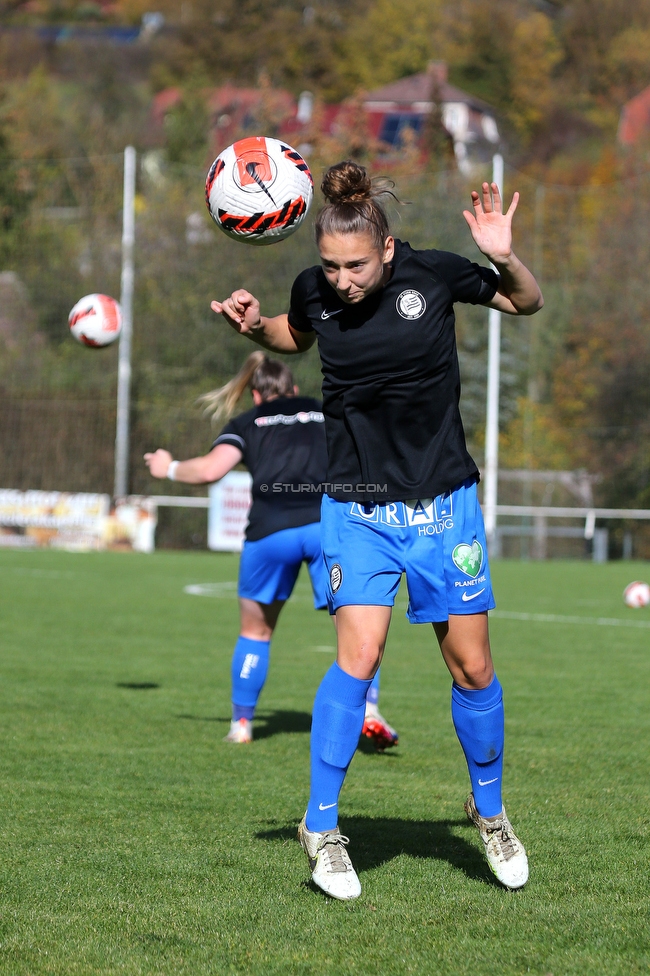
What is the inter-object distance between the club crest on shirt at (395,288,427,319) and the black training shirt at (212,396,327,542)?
2743mm

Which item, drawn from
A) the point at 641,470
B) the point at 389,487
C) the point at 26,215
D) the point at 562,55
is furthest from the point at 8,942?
the point at 562,55

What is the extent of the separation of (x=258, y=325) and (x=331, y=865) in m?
1.73

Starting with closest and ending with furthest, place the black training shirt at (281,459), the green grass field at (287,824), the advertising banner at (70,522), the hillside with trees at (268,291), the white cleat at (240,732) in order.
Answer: the green grass field at (287,824), the white cleat at (240,732), the black training shirt at (281,459), the advertising banner at (70,522), the hillside with trees at (268,291)

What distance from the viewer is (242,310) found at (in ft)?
13.9

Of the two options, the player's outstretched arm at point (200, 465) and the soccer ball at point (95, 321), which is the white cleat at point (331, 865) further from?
the soccer ball at point (95, 321)

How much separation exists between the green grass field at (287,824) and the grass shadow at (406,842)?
13mm

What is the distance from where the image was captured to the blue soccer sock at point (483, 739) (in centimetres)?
397

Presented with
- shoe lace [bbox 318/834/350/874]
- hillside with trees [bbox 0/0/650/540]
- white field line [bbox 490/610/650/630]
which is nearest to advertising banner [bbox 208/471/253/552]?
hillside with trees [bbox 0/0/650/540]

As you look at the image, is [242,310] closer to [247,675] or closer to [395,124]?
[247,675]

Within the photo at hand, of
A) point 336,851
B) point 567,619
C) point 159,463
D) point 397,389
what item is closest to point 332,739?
point 336,851

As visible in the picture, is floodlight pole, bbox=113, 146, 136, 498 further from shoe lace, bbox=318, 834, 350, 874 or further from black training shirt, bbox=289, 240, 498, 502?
shoe lace, bbox=318, 834, 350, 874

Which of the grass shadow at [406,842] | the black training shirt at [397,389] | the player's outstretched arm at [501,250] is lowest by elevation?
the grass shadow at [406,842]

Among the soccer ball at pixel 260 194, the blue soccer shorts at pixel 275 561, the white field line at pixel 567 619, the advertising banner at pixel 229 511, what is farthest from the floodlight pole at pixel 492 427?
the soccer ball at pixel 260 194

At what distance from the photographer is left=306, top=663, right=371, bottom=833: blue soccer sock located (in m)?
3.84
